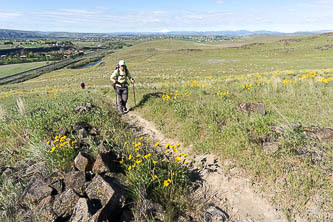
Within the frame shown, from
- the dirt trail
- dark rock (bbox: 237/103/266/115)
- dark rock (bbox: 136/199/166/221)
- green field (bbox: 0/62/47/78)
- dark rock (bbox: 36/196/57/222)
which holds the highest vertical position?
dark rock (bbox: 237/103/266/115)

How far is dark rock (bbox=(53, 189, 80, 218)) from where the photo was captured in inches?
103

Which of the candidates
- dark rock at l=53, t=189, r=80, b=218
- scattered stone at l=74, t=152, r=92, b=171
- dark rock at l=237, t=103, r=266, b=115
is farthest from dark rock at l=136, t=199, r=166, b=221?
dark rock at l=237, t=103, r=266, b=115

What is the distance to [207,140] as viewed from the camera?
512cm

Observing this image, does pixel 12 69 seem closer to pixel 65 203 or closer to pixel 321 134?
pixel 65 203

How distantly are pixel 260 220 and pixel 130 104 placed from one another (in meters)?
8.43

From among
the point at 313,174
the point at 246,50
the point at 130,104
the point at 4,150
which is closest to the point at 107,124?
the point at 4,150

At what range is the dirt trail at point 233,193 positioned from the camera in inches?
119

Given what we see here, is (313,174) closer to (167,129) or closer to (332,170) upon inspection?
(332,170)

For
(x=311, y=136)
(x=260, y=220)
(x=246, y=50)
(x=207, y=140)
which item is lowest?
(x=260, y=220)

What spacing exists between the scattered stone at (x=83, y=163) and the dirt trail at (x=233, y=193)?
215cm

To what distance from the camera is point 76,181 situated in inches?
123

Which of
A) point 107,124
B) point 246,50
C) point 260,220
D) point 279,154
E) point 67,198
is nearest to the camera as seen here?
point 67,198

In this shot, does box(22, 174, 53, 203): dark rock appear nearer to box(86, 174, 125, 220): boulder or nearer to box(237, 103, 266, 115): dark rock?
box(86, 174, 125, 220): boulder

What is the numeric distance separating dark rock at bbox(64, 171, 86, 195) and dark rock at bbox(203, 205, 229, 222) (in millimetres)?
2088
